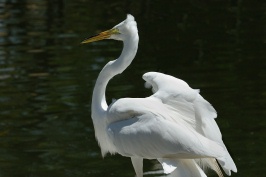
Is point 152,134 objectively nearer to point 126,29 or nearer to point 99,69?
point 126,29

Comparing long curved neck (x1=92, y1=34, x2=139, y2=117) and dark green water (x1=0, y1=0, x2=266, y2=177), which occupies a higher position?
long curved neck (x1=92, y1=34, x2=139, y2=117)

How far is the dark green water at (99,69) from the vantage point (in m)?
8.68

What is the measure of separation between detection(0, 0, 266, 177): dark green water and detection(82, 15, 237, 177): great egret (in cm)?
123

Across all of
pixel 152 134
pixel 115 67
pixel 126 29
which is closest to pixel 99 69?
pixel 115 67

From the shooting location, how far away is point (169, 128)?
6570 millimetres

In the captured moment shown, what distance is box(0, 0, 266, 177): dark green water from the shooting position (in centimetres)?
868

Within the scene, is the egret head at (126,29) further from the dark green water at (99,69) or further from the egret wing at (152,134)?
the dark green water at (99,69)

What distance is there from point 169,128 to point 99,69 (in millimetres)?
5864

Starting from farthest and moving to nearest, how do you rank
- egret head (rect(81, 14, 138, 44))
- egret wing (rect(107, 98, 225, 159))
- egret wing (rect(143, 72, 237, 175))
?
1. egret head (rect(81, 14, 138, 44))
2. egret wing (rect(143, 72, 237, 175))
3. egret wing (rect(107, 98, 225, 159))

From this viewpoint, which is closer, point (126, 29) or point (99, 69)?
point (126, 29)

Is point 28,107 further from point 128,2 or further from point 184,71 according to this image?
point 128,2

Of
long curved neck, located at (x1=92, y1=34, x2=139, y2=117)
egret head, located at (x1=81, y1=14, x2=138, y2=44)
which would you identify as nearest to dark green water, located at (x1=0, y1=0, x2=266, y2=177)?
long curved neck, located at (x1=92, y1=34, x2=139, y2=117)

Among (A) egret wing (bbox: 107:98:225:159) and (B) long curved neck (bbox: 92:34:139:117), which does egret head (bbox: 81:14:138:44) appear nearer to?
(B) long curved neck (bbox: 92:34:139:117)

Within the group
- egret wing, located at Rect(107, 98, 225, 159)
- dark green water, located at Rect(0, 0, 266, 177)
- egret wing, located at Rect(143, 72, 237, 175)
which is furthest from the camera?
dark green water, located at Rect(0, 0, 266, 177)
